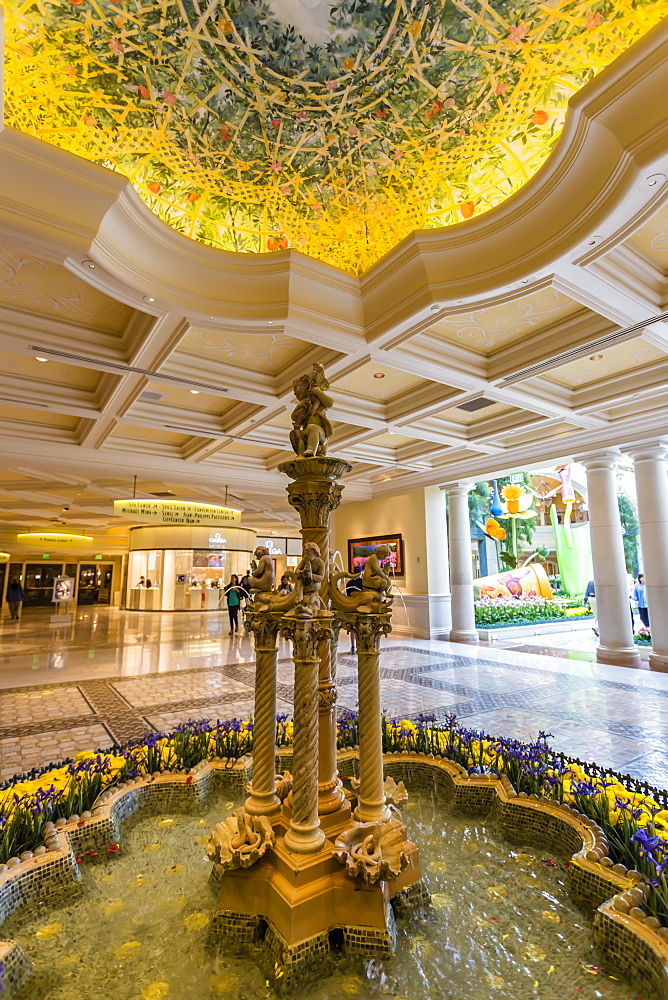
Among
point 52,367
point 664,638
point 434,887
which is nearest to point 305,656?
point 434,887

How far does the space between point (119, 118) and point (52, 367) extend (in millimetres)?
2869

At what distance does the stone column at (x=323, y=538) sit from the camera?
191cm

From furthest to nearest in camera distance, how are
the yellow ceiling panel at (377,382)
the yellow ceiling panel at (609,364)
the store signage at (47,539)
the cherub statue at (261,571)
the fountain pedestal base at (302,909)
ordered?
1. the store signage at (47,539)
2. the yellow ceiling panel at (377,382)
3. the yellow ceiling panel at (609,364)
4. the cherub statue at (261,571)
5. the fountain pedestal base at (302,909)

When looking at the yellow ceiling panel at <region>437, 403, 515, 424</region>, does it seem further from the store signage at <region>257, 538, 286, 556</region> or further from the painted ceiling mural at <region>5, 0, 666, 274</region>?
the store signage at <region>257, 538, 286, 556</region>

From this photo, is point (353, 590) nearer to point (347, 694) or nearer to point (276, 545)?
point (347, 694)

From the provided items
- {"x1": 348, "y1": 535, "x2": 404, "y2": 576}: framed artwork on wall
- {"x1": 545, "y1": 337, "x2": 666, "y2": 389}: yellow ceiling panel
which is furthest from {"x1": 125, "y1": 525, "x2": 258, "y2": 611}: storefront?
{"x1": 545, "y1": 337, "x2": 666, "y2": 389}: yellow ceiling panel

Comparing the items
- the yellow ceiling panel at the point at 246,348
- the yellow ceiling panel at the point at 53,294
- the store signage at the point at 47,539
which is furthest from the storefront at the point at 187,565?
the yellow ceiling panel at the point at 53,294

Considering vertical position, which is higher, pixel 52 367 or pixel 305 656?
pixel 52 367

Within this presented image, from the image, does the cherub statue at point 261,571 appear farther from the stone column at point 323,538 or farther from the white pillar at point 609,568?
the white pillar at point 609,568

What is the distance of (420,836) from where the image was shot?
2.19m

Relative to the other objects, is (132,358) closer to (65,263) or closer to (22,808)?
(65,263)

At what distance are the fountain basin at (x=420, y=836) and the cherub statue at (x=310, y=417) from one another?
175 cm

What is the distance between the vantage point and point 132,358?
475 centimetres

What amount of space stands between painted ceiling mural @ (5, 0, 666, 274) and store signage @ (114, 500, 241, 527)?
6.36m
